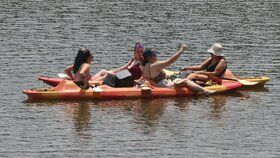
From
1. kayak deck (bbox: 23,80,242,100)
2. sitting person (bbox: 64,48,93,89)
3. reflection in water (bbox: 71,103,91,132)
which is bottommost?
reflection in water (bbox: 71,103,91,132)

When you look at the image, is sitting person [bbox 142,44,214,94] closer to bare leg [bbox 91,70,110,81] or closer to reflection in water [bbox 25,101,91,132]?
bare leg [bbox 91,70,110,81]

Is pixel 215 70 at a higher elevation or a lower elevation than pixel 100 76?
higher

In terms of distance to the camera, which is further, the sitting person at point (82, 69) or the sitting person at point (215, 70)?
the sitting person at point (215, 70)

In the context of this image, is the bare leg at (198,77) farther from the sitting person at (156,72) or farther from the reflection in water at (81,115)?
the reflection in water at (81,115)

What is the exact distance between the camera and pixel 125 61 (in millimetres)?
33156

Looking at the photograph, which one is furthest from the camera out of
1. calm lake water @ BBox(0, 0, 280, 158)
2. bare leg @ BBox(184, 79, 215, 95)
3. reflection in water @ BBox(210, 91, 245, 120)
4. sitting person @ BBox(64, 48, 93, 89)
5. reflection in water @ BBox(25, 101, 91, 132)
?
bare leg @ BBox(184, 79, 215, 95)

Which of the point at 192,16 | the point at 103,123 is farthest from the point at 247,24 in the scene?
the point at 103,123

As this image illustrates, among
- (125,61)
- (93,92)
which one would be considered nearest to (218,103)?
(93,92)

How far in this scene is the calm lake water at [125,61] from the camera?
74.8 feet

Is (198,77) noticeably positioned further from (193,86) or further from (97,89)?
(97,89)

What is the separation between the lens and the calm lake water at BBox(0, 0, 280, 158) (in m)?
22.8

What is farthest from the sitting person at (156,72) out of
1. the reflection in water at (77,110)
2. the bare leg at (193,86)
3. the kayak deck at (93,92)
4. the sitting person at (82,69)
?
the reflection in water at (77,110)

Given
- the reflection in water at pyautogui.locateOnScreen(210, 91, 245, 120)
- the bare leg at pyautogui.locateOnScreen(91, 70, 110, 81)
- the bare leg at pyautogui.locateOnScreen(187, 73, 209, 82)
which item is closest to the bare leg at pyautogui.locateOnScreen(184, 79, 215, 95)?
the reflection in water at pyautogui.locateOnScreen(210, 91, 245, 120)

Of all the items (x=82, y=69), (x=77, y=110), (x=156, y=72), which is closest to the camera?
(x=77, y=110)
